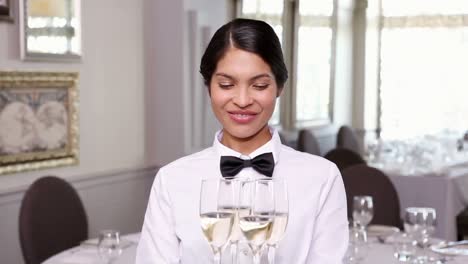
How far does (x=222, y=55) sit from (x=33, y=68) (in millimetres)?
3030

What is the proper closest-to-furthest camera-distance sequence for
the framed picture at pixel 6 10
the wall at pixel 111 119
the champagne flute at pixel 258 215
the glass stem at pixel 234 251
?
the champagne flute at pixel 258 215 < the glass stem at pixel 234 251 < the framed picture at pixel 6 10 < the wall at pixel 111 119

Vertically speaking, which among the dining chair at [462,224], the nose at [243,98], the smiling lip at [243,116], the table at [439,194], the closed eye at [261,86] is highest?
the closed eye at [261,86]

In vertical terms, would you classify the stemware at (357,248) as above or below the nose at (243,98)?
below

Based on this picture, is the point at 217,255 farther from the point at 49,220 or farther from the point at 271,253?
the point at 49,220

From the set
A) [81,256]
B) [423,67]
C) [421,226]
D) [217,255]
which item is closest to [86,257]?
[81,256]

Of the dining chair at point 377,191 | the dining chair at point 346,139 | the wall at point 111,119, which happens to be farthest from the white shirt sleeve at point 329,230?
the dining chair at point 346,139

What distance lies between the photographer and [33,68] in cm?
452

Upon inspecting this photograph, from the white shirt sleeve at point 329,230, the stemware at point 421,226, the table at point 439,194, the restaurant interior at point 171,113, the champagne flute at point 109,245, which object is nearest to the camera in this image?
the white shirt sleeve at point 329,230

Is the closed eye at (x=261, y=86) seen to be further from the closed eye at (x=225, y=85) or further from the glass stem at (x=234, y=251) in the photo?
the glass stem at (x=234, y=251)

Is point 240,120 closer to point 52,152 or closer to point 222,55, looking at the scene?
point 222,55

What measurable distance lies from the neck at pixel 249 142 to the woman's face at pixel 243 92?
59 millimetres

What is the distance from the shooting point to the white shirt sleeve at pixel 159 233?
1.73 m

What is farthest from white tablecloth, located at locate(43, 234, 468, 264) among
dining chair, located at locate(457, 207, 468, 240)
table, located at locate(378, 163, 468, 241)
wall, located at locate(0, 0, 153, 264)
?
dining chair, located at locate(457, 207, 468, 240)

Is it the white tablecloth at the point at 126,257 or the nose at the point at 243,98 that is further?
the white tablecloth at the point at 126,257
